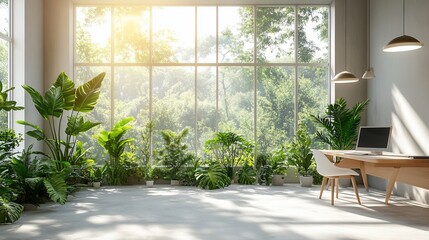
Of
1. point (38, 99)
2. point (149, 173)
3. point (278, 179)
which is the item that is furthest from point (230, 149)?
point (38, 99)

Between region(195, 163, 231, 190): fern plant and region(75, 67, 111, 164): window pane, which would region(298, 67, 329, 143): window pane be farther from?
region(75, 67, 111, 164): window pane

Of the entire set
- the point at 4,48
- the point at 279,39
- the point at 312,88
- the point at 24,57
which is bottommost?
the point at 312,88

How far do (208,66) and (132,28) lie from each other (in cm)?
198

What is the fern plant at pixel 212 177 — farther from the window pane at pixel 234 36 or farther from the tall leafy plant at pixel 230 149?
the window pane at pixel 234 36

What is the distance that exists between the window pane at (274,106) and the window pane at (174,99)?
1.57m

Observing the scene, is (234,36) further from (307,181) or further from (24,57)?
→ (24,57)

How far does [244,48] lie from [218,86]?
1077 millimetres

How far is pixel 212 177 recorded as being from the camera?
801 centimetres

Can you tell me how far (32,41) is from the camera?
813 centimetres

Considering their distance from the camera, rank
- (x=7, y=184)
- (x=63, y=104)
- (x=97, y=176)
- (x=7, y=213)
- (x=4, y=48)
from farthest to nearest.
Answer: (x=97, y=176)
(x=4, y=48)
(x=63, y=104)
(x=7, y=184)
(x=7, y=213)

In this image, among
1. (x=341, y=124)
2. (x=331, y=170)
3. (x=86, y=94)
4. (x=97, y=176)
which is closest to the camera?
(x=331, y=170)

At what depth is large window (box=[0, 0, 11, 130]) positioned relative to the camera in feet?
24.0

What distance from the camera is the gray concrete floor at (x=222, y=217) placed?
4.23 meters

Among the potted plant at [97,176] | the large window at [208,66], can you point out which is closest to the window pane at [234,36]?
the large window at [208,66]
